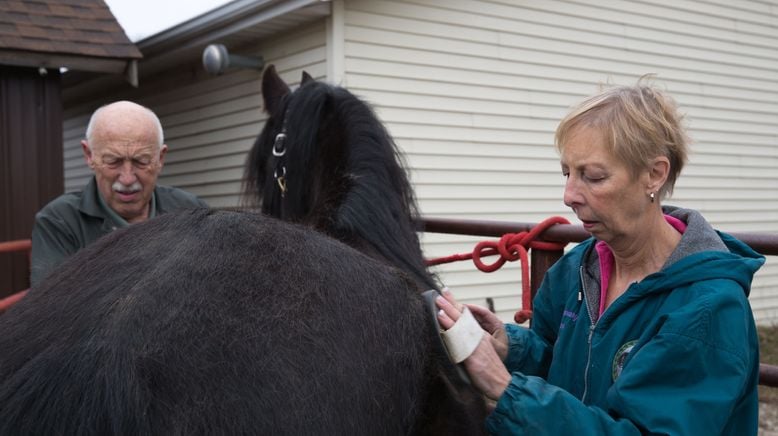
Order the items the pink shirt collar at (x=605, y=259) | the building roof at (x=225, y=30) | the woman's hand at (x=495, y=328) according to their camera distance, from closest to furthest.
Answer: the pink shirt collar at (x=605, y=259)
the woman's hand at (x=495, y=328)
the building roof at (x=225, y=30)

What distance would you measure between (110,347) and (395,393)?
0.51m

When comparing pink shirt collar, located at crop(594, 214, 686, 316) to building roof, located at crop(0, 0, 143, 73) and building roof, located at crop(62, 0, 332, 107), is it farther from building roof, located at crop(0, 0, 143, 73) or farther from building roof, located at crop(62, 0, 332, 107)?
building roof, located at crop(0, 0, 143, 73)

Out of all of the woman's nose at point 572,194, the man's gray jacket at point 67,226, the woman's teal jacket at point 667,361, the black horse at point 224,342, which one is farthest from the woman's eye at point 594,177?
the man's gray jacket at point 67,226

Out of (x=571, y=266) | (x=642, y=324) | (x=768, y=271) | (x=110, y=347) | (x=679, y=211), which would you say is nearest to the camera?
(x=110, y=347)

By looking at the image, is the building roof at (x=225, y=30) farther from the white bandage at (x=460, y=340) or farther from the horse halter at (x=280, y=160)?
the white bandage at (x=460, y=340)

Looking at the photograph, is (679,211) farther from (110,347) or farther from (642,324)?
(110,347)

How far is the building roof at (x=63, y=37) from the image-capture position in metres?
6.63

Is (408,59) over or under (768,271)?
over

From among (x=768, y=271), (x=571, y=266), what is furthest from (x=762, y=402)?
(x=571, y=266)

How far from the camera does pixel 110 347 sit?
121 centimetres

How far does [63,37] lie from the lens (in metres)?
6.98

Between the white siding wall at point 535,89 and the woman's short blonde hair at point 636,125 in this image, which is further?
the white siding wall at point 535,89

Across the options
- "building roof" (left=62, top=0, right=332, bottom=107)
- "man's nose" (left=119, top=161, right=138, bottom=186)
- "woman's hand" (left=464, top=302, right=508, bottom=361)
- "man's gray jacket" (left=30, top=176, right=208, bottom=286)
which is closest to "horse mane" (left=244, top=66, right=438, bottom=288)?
"woman's hand" (left=464, top=302, right=508, bottom=361)

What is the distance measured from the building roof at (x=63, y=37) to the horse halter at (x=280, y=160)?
15.1 feet
